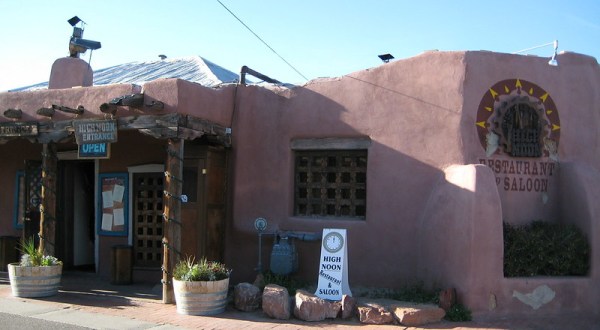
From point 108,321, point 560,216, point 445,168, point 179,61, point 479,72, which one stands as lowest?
point 108,321

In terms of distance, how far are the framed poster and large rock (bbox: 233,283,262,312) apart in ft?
12.3

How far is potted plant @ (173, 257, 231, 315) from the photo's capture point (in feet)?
25.2

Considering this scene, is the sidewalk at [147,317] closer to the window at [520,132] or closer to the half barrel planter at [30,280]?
the half barrel planter at [30,280]

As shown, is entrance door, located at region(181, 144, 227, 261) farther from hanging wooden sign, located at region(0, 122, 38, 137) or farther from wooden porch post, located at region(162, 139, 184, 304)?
hanging wooden sign, located at region(0, 122, 38, 137)

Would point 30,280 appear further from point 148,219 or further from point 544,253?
point 544,253

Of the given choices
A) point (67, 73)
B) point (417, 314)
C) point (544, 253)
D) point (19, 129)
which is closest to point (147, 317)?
point (417, 314)

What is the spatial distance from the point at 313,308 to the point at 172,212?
8.44 ft

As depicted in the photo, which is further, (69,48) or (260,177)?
(69,48)

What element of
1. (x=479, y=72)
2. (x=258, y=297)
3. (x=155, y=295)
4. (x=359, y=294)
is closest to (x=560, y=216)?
(x=479, y=72)

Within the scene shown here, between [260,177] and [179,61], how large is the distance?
19.2ft

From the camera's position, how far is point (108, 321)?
7426 mm

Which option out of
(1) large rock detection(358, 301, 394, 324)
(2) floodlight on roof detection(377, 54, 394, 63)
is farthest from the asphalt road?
(2) floodlight on roof detection(377, 54, 394, 63)

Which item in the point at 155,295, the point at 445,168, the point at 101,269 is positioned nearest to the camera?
the point at 445,168

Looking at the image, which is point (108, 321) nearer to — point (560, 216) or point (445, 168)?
point (445, 168)
